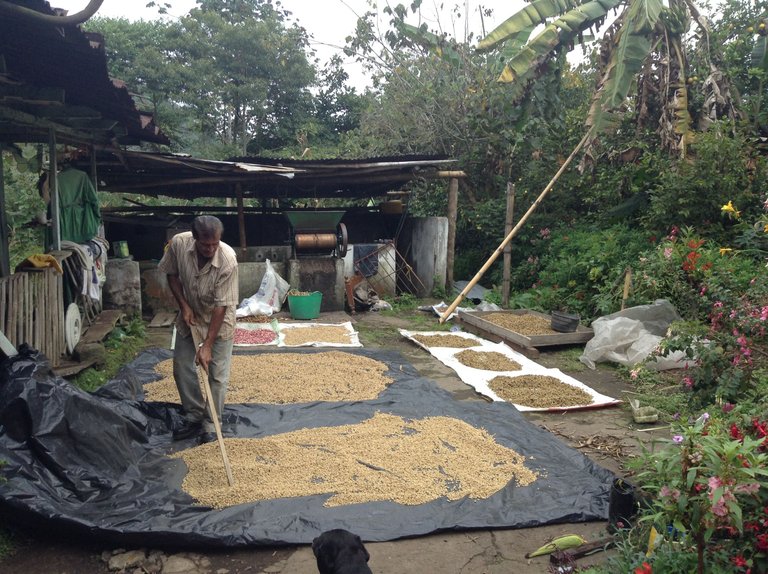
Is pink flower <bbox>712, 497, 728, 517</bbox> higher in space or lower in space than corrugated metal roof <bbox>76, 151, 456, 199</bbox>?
lower

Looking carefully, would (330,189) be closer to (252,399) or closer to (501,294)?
(501,294)

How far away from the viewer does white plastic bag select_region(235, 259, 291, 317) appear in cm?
800

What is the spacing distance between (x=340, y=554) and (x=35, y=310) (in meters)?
3.77

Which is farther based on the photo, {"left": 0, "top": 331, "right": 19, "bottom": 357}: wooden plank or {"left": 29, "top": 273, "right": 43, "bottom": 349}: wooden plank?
{"left": 29, "top": 273, "right": 43, "bottom": 349}: wooden plank

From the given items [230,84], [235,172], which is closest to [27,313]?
[235,172]

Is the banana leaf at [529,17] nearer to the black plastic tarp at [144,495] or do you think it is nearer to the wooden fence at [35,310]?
the black plastic tarp at [144,495]

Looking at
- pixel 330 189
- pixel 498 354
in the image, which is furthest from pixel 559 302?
pixel 330 189

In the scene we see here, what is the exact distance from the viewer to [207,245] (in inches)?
137

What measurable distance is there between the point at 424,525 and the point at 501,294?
6838mm

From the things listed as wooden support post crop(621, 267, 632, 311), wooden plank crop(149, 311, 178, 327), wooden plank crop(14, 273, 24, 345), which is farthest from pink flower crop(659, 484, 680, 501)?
wooden plank crop(149, 311, 178, 327)

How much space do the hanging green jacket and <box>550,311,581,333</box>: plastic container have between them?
5.46 metres

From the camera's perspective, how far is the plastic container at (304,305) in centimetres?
804

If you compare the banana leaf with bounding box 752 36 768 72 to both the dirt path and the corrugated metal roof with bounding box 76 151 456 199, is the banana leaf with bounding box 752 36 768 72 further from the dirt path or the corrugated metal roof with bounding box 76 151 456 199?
the dirt path

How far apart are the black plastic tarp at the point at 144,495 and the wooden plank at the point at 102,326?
2.43m
